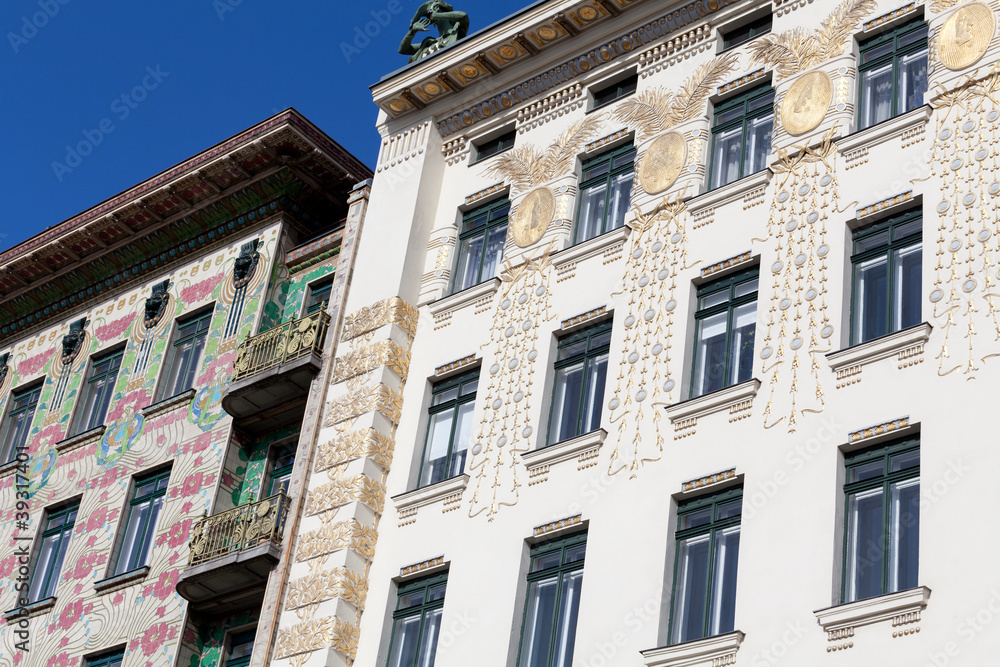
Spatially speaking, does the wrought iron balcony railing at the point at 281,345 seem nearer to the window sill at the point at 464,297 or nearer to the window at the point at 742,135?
the window sill at the point at 464,297

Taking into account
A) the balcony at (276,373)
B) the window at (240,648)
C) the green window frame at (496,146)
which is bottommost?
the window at (240,648)

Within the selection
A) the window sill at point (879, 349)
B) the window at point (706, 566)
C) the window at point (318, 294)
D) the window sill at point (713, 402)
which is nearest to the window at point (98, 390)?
the window at point (318, 294)

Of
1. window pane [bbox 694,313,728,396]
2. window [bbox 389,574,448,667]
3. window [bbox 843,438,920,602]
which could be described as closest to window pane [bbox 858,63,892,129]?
window pane [bbox 694,313,728,396]

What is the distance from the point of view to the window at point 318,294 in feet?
90.6

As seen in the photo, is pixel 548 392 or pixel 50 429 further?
pixel 50 429

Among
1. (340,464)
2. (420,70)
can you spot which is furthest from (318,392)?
(420,70)

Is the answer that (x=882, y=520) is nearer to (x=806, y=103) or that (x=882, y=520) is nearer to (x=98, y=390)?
(x=806, y=103)

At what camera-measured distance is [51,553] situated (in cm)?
2797

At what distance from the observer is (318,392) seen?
985 inches

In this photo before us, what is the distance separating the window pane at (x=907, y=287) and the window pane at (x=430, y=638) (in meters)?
7.01

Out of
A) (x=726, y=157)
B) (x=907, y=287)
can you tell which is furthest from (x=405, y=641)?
(x=726, y=157)

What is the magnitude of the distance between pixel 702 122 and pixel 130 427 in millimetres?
11485

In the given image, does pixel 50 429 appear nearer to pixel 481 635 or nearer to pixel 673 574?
pixel 481 635

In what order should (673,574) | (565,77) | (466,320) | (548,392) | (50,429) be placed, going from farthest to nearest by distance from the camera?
(50,429)
(565,77)
(466,320)
(548,392)
(673,574)
